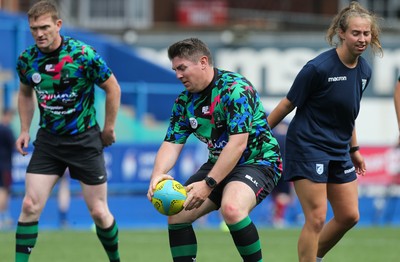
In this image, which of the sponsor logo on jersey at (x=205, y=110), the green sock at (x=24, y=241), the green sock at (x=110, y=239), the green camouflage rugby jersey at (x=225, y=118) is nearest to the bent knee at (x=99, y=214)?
the green sock at (x=110, y=239)

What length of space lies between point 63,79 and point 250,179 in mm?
2192

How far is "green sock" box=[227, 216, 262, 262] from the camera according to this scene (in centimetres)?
727

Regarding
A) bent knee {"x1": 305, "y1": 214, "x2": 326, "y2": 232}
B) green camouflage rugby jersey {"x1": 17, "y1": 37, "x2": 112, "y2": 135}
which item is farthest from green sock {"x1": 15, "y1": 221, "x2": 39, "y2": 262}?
bent knee {"x1": 305, "y1": 214, "x2": 326, "y2": 232}

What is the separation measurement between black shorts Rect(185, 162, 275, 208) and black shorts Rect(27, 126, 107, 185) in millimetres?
1593

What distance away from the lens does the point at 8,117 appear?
17625 mm

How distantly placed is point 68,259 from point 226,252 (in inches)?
84.8

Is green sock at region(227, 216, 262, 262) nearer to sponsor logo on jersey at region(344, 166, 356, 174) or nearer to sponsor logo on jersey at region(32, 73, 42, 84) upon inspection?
sponsor logo on jersey at region(344, 166, 356, 174)

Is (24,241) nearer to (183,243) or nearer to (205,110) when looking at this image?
(183,243)

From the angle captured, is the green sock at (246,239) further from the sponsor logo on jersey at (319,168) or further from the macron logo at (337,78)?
the macron logo at (337,78)

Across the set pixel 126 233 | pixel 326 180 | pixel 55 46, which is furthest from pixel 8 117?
pixel 326 180

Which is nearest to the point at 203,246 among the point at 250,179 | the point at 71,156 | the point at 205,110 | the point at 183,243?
the point at 71,156

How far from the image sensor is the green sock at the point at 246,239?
7.27 metres

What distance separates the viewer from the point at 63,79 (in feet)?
28.5

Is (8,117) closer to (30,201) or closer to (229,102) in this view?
(30,201)
